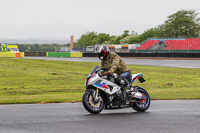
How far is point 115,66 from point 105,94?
76cm

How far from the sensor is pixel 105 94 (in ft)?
30.9

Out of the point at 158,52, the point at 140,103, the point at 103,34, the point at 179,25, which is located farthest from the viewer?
the point at 103,34

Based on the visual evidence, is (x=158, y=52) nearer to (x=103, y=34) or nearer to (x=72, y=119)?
(x=72, y=119)

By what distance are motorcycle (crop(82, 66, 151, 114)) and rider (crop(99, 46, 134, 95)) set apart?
0.13 meters

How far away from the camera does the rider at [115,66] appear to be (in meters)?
9.53

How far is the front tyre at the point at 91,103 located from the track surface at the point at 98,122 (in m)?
0.18

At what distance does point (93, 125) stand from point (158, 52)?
51.1 m

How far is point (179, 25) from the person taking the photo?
118562 mm

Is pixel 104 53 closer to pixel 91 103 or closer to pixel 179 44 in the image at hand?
pixel 91 103

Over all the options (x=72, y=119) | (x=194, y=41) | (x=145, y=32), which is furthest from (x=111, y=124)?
(x=145, y=32)

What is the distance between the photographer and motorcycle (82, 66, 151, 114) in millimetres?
9141

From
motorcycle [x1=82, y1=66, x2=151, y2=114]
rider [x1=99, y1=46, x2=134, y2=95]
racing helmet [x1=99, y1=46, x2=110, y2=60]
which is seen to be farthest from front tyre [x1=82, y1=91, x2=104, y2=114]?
racing helmet [x1=99, y1=46, x2=110, y2=60]

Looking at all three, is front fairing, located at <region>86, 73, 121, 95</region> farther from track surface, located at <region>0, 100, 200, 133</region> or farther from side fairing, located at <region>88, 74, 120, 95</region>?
track surface, located at <region>0, 100, 200, 133</region>

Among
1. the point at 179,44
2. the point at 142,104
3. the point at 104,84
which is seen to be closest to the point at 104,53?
the point at 104,84
